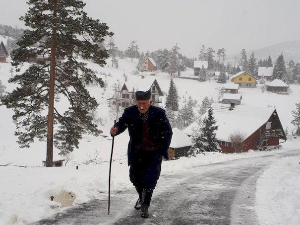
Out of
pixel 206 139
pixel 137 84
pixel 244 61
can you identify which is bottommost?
pixel 206 139

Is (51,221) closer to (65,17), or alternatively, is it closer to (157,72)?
(65,17)

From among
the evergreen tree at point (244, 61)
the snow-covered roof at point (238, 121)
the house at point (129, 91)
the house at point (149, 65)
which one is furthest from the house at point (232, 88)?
the evergreen tree at point (244, 61)

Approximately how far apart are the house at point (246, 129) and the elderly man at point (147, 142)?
29856 millimetres

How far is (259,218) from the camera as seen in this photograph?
16.1ft

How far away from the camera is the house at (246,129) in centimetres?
3644

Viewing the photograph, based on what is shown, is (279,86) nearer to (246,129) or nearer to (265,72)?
(265,72)

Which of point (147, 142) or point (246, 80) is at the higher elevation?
point (246, 80)

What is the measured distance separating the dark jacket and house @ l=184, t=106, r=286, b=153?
29.8 meters

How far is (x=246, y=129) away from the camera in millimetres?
37188

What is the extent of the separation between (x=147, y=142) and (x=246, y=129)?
1371 inches

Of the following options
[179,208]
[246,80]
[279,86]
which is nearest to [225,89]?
[246,80]

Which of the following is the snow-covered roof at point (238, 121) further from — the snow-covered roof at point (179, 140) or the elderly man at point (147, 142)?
the elderly man at point (147, 142)

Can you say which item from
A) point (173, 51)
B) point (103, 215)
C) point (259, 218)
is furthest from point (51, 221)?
point (173, 51)

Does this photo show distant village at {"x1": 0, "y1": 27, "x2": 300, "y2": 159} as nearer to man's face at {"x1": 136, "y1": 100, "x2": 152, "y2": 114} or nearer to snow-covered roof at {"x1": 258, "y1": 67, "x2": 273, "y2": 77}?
snow-covered roof at {"x1": 258, "y1": 67, "x2": 273, "y2": 77}
